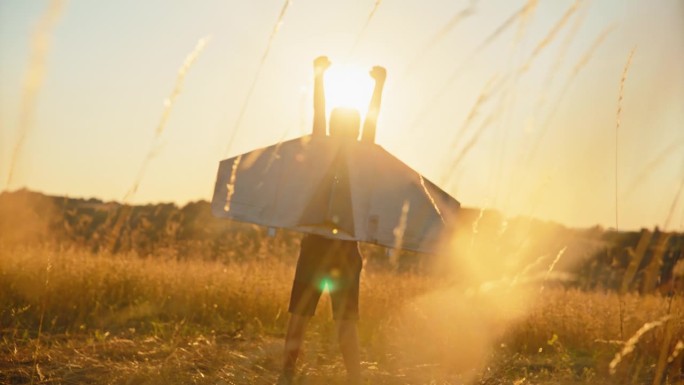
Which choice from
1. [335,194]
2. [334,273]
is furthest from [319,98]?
[334,273]

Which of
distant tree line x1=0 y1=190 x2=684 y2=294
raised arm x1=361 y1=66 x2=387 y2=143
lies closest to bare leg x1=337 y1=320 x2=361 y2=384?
distant tree line x1=0 y1=190 x2=684 y2=294

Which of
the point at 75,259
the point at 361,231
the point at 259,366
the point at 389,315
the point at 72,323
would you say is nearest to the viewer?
the point at 361,231

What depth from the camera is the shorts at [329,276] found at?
380cm

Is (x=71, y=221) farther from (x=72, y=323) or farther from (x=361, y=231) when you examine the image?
(x=361, y=231)

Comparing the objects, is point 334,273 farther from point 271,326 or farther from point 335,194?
point 271,326

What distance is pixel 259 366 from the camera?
4.38m

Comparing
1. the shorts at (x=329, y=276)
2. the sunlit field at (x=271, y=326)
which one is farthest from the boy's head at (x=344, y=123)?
the sunlit field at (x=271, y=326)

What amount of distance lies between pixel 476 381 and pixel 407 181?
5.05ft

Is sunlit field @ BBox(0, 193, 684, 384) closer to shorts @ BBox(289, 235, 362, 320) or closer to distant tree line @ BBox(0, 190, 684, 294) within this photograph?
distant tree line @ BBox(0, 190, 684, 294)

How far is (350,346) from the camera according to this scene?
381 cm

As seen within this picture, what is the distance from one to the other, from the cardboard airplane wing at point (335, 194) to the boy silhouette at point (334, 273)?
0.13 m

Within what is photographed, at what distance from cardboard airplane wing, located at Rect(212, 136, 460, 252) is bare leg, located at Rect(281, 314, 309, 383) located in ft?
1.97

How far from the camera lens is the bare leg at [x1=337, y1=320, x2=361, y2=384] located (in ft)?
12.5

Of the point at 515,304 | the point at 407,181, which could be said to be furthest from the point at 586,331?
the point at 407,181
